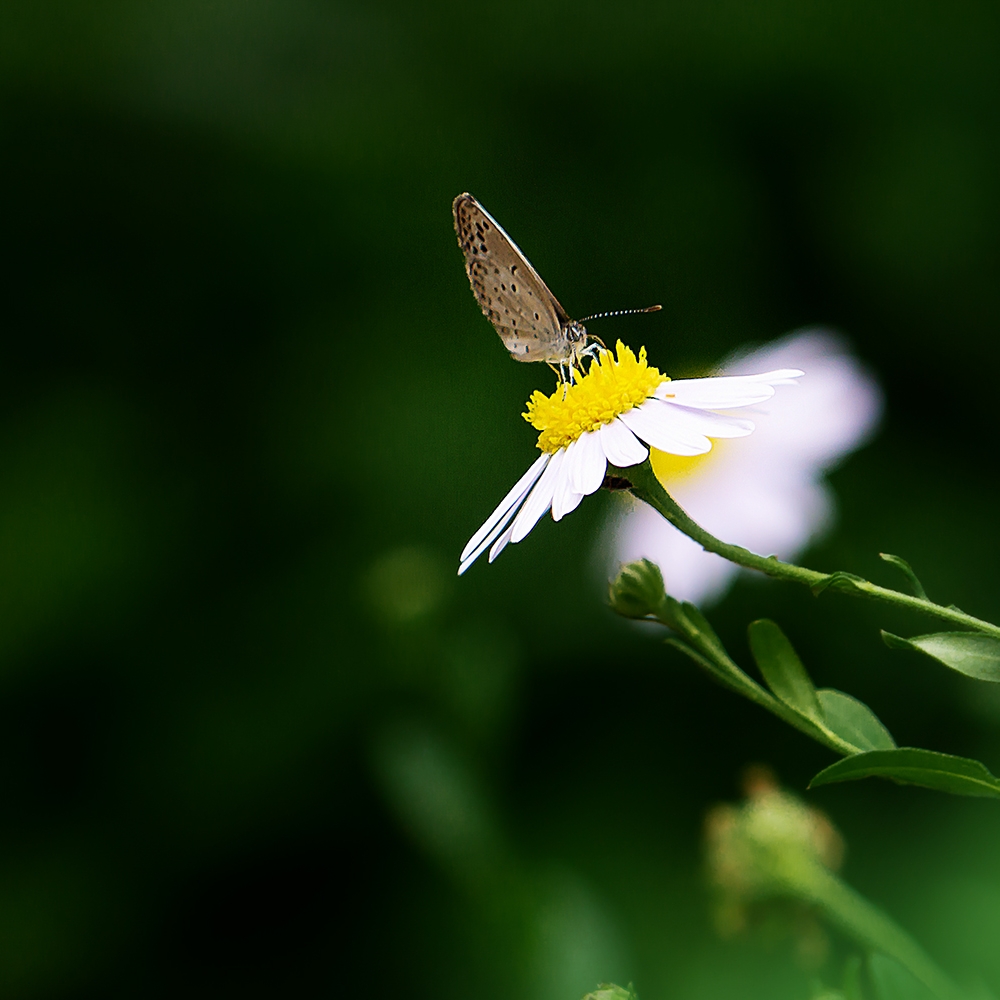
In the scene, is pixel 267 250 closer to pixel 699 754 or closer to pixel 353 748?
pixel 353 748

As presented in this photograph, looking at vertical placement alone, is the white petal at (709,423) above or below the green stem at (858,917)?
above

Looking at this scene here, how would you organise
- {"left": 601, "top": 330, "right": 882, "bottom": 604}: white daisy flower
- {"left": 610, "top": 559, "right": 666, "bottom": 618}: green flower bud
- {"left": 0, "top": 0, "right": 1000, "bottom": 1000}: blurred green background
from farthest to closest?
{"left": 0, "top": 0, "right": 1000, "bottom": 1000}: blurred green background, {"left": 601, "top": 330, "right": 882, "bottom": 604}: white daisy flower, {"left": 610, "top": 559, "right": 666, "bottom": 618}: green flower bud

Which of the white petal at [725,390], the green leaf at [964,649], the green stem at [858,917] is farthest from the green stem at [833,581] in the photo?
the green stem at [858,917]

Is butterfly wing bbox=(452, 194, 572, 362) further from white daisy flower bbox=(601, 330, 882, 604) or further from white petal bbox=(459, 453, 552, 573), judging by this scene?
white daisy flower bbox=(601, 330, 882, 604)

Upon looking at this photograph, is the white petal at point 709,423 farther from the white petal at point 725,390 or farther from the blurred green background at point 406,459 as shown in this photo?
the blurred green background at point 406,459

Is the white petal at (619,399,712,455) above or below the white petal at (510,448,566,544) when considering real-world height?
above

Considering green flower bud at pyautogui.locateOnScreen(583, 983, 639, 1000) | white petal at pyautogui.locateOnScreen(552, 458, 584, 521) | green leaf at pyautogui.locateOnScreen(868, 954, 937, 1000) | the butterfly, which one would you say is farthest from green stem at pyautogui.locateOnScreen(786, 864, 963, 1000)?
the butterfly

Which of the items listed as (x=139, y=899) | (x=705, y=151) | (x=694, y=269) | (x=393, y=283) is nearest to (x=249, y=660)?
(x=139, y=899)

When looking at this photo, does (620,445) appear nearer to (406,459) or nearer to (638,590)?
(638,590)
